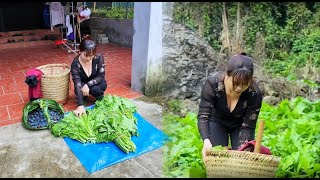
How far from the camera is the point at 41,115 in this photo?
4.32 meters

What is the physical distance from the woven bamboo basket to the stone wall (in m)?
4.03

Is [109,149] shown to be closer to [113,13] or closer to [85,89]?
[85,89]

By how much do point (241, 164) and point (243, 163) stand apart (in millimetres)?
18

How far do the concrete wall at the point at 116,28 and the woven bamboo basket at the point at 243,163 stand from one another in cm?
819

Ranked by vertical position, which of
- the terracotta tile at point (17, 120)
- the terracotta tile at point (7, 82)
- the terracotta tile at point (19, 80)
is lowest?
the terracotta tile at point (17, 120)

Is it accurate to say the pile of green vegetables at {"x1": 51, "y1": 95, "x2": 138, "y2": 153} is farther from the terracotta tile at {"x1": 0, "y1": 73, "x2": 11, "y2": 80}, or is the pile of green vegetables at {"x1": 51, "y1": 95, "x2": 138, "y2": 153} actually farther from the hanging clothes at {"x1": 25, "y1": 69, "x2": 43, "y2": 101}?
the terracotta tile at {"x1": 0, "y1": 73, "x2": 11, "y2": 80}

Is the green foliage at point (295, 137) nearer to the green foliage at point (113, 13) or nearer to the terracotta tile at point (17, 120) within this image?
the terracotta tile at point (17, 120)

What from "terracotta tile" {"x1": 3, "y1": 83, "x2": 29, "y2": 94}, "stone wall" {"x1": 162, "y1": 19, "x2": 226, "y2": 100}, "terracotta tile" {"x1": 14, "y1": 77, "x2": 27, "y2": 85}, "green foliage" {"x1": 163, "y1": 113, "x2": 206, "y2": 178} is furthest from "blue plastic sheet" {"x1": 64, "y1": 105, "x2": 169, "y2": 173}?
"terracotta tile" {"x1": 14, "y1": 77, "x2": 27, "y2": 85}

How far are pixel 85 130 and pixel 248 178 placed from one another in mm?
2381

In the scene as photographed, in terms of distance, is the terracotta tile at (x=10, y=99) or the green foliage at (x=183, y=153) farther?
the terracotta tile at (x=10, y=99)

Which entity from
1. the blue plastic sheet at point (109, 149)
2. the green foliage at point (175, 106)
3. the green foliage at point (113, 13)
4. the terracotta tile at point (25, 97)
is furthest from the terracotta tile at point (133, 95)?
the green foliage at point (113, 13)

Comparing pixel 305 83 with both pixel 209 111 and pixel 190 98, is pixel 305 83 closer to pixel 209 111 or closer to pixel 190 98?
pixel 190 98

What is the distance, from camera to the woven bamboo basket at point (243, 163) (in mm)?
2221

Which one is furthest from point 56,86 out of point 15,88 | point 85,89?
point 15,88
